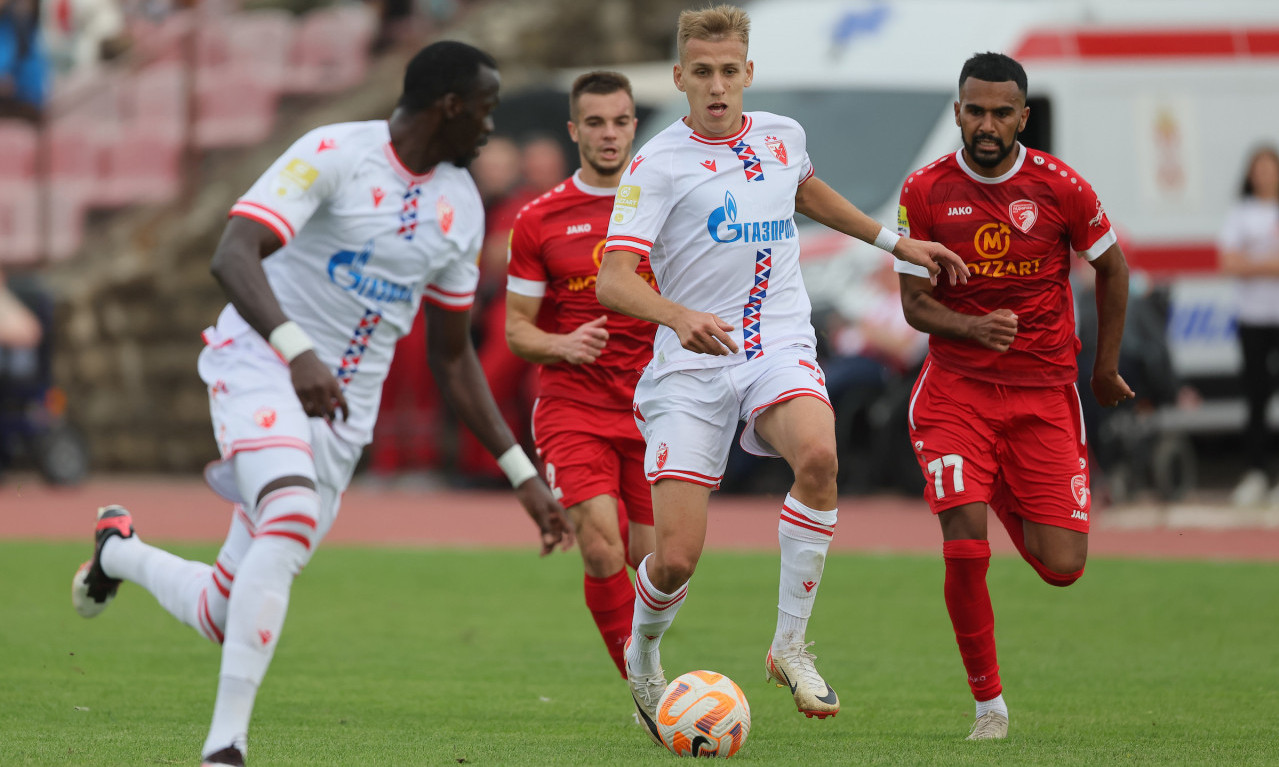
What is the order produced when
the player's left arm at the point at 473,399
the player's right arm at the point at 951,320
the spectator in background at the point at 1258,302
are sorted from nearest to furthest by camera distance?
the player's right arm at the point at 951,320 → the player's left arm at the point at 473,399 → the spectator in background at the point at 1258,302

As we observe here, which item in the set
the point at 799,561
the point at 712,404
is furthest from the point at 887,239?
the point at 799,561

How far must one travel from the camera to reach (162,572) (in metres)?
6.84

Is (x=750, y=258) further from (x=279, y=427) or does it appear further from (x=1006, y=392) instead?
(x=279, y=427)

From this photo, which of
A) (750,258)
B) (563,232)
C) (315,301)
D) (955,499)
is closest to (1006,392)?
(955,499)

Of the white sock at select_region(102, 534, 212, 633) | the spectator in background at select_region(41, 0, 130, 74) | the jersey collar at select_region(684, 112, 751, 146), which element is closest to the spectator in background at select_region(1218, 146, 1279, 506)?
the jersey collar at select_region(684, 112, 751, 146)

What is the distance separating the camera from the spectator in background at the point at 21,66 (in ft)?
68.5

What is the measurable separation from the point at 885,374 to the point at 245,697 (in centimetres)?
1063

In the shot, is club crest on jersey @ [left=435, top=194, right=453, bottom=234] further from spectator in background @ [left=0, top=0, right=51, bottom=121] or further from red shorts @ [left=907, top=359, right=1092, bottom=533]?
spectator in background @ [left=0, top=0, right=51, bottom=121]

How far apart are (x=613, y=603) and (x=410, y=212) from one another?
1992 millimetres

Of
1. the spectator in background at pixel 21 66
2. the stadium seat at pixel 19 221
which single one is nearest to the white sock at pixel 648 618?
the stadium seat at pixel 19 221

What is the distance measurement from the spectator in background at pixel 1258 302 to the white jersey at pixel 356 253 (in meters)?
9.72

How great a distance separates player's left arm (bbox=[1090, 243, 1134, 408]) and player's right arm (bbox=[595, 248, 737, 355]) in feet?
5.66

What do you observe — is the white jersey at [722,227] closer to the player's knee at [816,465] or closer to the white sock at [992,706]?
the player's knee at [816,465]

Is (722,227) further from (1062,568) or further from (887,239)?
(1062,568)
